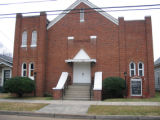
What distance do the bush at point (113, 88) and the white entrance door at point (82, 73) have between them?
3271mm

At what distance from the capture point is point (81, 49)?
19.2 metres

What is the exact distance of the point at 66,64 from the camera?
1927 centimetres

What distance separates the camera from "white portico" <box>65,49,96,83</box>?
61.9 feet

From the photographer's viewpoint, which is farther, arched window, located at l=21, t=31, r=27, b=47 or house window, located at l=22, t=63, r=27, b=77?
arched window, located at l=21, t=31, r=27, b=47

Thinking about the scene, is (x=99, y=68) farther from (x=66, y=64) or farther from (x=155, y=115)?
(x=155, y=115)

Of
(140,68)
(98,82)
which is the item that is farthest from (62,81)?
(140,68)

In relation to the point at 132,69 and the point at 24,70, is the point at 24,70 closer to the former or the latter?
the point at 24,70

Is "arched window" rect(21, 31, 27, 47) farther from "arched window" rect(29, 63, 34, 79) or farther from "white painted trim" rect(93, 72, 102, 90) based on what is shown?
"white painted trim" rect(93, 72, 102, 90)

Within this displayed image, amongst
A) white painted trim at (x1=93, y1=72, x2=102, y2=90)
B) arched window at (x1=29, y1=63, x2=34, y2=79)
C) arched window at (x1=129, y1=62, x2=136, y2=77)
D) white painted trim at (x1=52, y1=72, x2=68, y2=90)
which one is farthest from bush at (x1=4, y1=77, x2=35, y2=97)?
arched window at (x1=129, y1=62, x2=136, y2=77)

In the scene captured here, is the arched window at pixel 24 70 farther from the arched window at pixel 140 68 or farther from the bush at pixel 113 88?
the arched window at pixel 140 68

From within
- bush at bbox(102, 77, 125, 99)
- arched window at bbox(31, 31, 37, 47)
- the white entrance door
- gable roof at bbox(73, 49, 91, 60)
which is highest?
arched window at bbox(31, 31, 37, 47)

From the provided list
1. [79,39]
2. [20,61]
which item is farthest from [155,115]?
[20,61]

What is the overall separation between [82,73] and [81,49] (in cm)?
255

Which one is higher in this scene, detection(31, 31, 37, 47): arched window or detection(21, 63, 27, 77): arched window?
detection(31, 31, 37, 47): arched window
